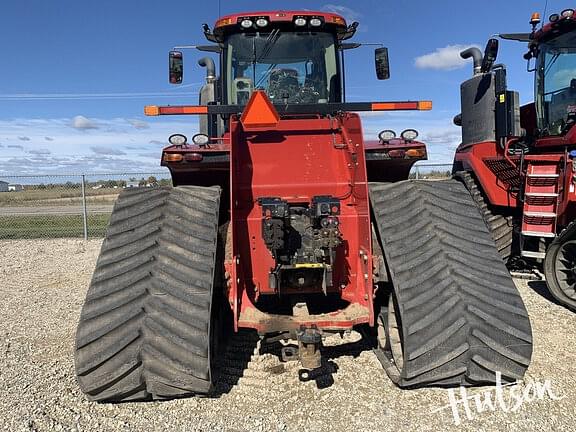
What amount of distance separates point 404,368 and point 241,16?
378cm

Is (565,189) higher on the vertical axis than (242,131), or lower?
lower

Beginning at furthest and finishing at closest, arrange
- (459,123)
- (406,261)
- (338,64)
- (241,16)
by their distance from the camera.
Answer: (459,123), (338,64), (241,16), (406,261)

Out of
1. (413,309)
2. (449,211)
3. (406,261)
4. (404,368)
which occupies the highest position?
(449,211)

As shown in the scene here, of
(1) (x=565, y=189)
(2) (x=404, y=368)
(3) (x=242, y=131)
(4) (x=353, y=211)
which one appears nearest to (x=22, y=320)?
(3) (x=242, y=131)

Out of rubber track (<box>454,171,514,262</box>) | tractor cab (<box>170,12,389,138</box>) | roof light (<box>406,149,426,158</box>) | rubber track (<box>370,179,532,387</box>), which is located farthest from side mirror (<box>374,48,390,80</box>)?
rubber track (<box>370,179,532,387</box>)

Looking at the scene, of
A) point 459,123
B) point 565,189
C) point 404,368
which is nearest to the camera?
point 404,368

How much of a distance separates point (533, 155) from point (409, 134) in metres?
3.23

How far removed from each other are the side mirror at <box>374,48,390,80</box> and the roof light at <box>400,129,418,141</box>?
7.15ft

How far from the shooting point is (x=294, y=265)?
392cm

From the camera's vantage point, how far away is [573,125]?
6.57 m

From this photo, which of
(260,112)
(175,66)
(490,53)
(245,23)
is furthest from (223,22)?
(490,53)

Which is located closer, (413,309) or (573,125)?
(413,309)

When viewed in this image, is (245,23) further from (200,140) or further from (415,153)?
(415,153)

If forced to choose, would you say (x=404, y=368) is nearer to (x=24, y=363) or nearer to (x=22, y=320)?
(x=24, y=363)
